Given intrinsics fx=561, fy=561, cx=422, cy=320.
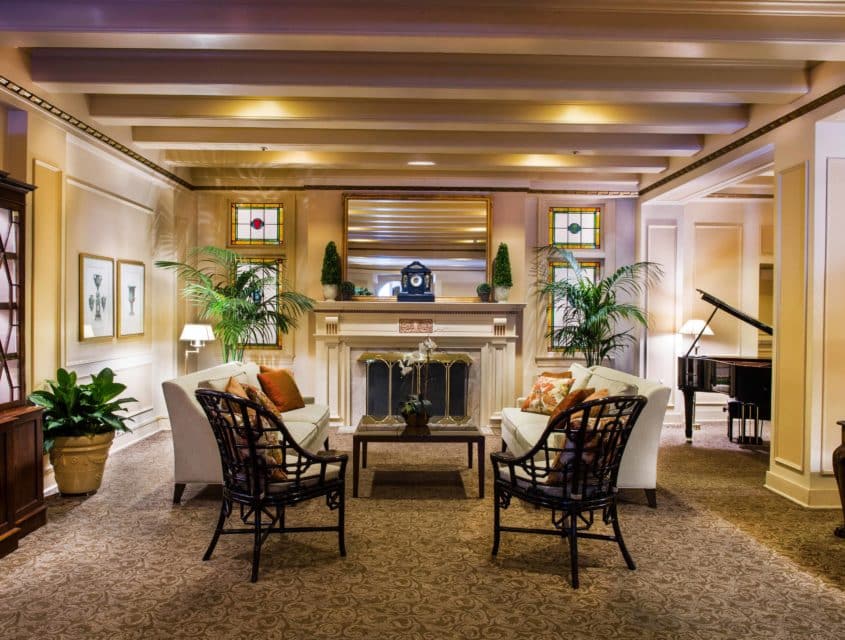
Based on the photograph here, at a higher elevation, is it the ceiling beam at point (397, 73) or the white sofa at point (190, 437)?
the ceiling beam at point (397, 73)

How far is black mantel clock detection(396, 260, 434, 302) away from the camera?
7047mm

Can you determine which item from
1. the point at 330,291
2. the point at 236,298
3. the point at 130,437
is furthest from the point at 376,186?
the point at 130,437

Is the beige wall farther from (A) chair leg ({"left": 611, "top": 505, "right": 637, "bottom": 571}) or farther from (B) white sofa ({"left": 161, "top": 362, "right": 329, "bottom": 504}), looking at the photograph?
(B) white sofa ({"left": 161, "top": 362, "right": 329, "bottom": 504})

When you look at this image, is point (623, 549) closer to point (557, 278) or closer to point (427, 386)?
point (427, 386)

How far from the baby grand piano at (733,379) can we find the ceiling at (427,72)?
2.20 meters

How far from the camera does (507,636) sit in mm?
2498

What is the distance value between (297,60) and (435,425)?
10.1ft

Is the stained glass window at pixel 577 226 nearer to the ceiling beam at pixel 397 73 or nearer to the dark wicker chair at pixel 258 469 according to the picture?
the ceiling beam at pixel 397 73

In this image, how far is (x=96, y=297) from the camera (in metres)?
5.38

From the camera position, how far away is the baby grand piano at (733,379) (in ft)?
17.5

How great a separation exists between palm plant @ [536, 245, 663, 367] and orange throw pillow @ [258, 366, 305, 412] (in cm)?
340

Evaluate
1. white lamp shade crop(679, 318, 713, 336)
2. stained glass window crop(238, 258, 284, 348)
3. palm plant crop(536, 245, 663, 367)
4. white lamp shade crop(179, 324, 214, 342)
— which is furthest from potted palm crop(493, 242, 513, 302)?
white lamp shade crop(179, 324, 214, 342)

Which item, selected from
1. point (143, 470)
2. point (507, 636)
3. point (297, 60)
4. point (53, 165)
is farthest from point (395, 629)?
point (53, 165)

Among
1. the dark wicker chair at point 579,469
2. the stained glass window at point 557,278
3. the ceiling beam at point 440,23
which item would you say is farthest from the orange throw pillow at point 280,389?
the stained glass window at point 557,278
